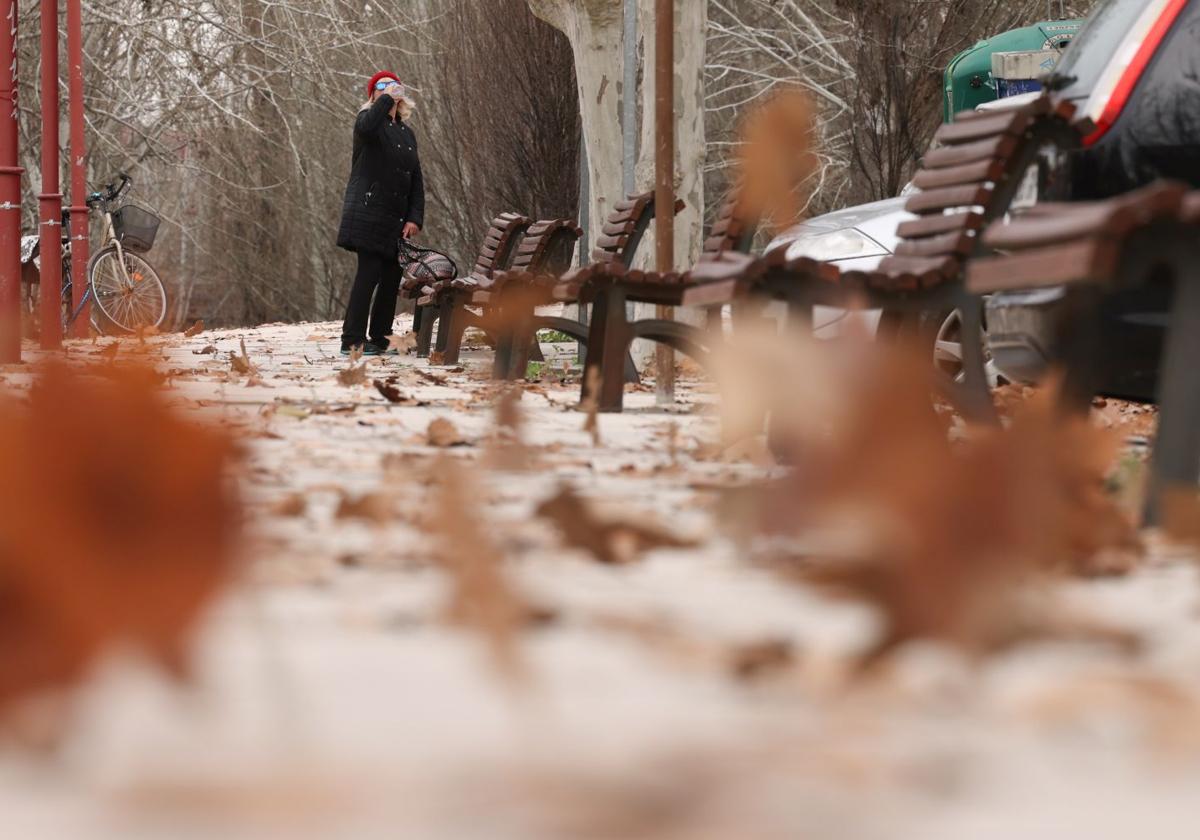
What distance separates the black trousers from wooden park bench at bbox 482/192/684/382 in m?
2.74

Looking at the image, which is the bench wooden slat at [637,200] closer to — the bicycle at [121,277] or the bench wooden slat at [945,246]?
the bench wooden slat at [945,246]

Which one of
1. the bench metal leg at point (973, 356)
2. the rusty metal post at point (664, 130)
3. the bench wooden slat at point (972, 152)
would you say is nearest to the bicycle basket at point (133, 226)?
the rusty metal post at point (664, 130)

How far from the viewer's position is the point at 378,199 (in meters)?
12.2

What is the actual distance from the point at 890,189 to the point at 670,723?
617 inches

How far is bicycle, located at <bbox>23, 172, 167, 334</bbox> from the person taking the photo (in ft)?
53.0

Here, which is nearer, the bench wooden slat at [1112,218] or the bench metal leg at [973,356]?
the bench wooden slat at [1112,218]

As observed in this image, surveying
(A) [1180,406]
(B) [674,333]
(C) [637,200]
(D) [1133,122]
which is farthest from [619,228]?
(A) [1180,406]

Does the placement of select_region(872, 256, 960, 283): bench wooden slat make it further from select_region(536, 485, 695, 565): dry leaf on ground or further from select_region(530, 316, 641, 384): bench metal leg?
select_region(530, 316, 641, 384): bench metal leg

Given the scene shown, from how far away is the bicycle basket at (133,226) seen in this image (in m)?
16.6

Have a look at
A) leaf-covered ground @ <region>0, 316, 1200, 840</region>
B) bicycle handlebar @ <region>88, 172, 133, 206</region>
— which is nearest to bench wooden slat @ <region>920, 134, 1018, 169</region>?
leaf-covered ground @ <region>0, 316, 1200, 840</region>

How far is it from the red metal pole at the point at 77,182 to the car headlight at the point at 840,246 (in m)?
8.63

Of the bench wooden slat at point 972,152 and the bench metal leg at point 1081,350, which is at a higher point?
the bench wooden slat at point 972,152

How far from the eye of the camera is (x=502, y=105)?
2145cm

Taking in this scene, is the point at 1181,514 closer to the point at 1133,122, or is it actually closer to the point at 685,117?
the point at 1133,122
